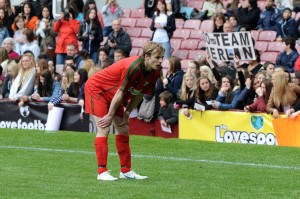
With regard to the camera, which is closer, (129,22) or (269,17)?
(269,17)

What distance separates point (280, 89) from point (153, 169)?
411 centimetres


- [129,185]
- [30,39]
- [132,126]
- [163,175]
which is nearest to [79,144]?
[132,126]

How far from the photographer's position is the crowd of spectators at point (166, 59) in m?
15.4

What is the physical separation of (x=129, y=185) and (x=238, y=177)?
1662mm

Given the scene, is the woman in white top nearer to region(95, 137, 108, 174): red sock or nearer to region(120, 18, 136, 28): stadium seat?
region(120, 18, 136, 28): stadium seat

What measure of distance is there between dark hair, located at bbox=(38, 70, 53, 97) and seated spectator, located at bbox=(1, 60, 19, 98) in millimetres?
1035

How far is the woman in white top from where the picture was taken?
2039cm

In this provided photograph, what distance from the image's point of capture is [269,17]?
20344 mm

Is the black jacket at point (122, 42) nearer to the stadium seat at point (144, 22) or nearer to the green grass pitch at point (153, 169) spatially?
the stadium seat at point (144, 22)

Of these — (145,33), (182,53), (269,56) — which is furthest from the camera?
(145,33)

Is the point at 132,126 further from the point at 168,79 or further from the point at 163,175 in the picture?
the point at 163,175

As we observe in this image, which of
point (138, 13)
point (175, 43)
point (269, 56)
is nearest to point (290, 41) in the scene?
point (269, 56)

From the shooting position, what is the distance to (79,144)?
1424cm

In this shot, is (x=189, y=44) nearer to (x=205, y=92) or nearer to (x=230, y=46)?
(x=230, y=46)
